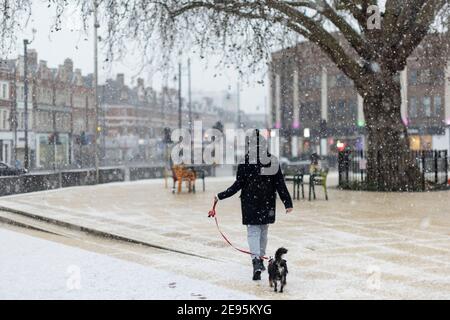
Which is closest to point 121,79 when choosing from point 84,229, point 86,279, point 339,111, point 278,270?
point 339,111

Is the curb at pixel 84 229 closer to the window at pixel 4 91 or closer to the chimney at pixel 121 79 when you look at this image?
the window at pixel 4 91

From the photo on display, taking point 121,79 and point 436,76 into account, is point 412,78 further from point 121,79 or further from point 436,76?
point 121,79

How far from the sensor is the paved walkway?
7594mm

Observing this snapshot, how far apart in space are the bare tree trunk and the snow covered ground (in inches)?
542

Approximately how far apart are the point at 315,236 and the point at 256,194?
3.70 metres

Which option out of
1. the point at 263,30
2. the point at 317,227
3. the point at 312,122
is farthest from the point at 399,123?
the point at 312,122

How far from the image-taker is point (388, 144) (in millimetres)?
21734

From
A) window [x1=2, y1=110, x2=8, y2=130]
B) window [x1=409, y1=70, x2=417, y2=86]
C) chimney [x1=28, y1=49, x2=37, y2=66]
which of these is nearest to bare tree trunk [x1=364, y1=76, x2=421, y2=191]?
window [x1=409, y1=70, x2=417, y2=86]

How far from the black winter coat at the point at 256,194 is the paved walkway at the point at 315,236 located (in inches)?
30.8

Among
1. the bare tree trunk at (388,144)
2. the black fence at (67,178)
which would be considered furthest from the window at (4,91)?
the bare tree trunk at (388,144)

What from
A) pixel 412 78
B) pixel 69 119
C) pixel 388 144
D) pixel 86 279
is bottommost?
pixel 86 279

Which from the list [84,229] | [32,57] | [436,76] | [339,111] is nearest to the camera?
[84,229]

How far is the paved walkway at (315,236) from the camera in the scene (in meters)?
7.59
